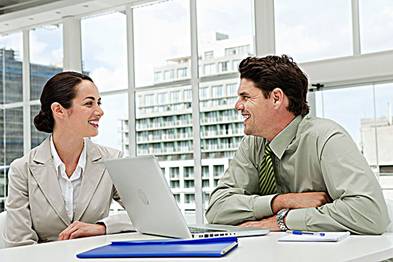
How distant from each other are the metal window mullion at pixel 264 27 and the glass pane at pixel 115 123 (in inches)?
65.4

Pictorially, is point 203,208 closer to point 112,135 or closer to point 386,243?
point 112,135

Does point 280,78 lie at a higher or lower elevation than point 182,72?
lower

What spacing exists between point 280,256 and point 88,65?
539cm

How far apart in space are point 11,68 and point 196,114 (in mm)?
2656

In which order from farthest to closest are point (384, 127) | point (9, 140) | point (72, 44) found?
point (9, 140) < point (72, 44) < point (384, 127)

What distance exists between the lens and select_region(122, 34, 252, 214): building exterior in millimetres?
5535

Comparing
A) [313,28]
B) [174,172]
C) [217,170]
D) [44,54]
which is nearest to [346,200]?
[313,28]

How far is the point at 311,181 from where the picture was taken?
2137 mm

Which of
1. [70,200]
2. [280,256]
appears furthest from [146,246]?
[70,200]

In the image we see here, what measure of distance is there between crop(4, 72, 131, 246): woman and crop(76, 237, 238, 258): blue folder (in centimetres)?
67

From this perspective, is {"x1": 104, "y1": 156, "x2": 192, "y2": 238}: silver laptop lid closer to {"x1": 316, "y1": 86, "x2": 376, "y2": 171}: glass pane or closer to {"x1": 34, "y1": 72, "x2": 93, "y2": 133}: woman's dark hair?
{"x1": 34, "y1": 72, "x2": 93, "y2": 133}: woman's dark hair

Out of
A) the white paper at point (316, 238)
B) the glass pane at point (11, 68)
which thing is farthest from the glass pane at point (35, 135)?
the white paper at point (316, 238)

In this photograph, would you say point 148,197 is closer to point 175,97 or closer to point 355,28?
point 355,28

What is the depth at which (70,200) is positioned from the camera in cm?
252
